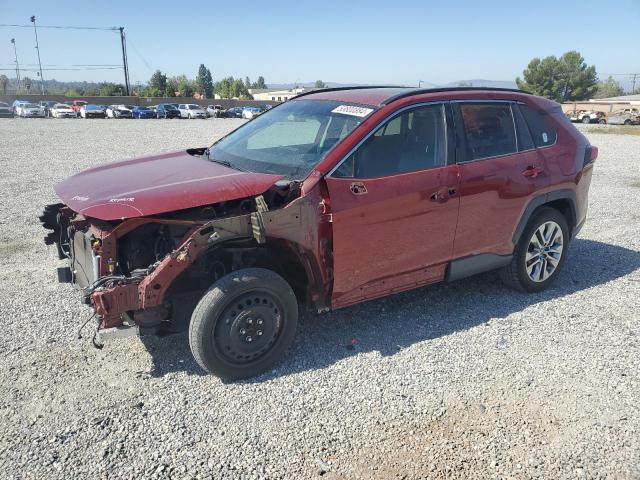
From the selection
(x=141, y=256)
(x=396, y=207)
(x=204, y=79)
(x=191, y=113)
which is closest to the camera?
(x=141, y=256)

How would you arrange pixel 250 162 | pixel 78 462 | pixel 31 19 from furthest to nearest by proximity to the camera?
pixel 31 19, pixel 250 162, pixel 78 462

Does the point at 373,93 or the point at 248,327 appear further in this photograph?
the point at 373,93

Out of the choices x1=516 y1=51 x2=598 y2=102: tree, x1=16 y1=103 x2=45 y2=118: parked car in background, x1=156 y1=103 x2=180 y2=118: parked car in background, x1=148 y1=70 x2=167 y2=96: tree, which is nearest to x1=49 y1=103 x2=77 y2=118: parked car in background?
x1=16 y1=103 x2=45 y2=118: parked car in background

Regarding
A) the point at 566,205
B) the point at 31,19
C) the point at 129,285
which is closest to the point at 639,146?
the point at 566,205

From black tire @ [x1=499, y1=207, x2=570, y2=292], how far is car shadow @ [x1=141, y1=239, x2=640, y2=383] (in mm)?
112

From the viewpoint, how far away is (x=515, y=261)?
4836 millimetres

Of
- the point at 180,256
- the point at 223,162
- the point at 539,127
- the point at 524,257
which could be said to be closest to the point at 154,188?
the point at 180,256

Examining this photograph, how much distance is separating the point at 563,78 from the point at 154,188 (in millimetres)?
98974

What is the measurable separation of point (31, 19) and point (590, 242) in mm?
94924

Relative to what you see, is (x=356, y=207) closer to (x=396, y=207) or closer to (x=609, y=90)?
(x=396, y=207)

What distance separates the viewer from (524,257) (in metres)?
4.84

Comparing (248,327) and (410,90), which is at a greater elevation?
(410,90)

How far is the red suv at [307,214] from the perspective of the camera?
3.30 m

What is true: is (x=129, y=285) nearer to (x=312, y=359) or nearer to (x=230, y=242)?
(x=230, y=242)
